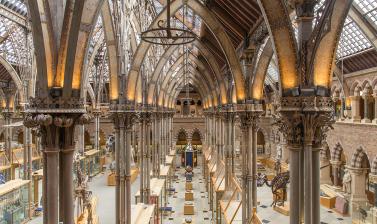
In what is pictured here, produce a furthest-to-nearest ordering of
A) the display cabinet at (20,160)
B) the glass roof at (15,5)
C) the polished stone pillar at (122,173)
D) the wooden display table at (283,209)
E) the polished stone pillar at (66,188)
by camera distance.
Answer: the display cabinet at (20,160) → the glass roof at (15,5) → the wooden display table at (283,209) → the polished stone pillar at (122,173) → the polished stone pillar at (66,188)

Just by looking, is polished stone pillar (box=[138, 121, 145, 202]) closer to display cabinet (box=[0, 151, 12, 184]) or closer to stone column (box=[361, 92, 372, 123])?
stone column (box=[361, 92, 372, 123])

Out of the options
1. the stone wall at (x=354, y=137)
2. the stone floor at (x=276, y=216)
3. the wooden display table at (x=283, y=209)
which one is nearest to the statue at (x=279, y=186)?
the wooden display table at (x=283, y=209)

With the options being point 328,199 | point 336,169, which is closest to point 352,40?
point 328,199

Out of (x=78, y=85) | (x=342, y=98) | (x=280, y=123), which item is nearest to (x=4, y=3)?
(x=78, y=85)

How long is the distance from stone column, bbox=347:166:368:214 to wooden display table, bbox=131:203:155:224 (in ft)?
41.1

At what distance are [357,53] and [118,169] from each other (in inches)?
564

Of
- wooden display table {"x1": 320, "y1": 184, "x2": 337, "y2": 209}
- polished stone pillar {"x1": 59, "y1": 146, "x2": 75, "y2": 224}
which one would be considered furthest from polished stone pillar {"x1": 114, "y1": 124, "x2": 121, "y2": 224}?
wooden display table {"x1": 320, "y1": 184, "x2": 337, "y2": 209}

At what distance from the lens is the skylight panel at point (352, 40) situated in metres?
18.1

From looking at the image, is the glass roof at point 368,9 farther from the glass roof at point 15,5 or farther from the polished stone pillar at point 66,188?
the glass roof at point 15,5

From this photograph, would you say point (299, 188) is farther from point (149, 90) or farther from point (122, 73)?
point (149, 90)

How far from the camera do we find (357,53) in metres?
19.8

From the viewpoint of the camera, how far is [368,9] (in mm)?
15172

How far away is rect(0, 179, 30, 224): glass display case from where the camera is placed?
62.1 feet

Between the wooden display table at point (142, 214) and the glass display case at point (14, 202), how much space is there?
720 cm
